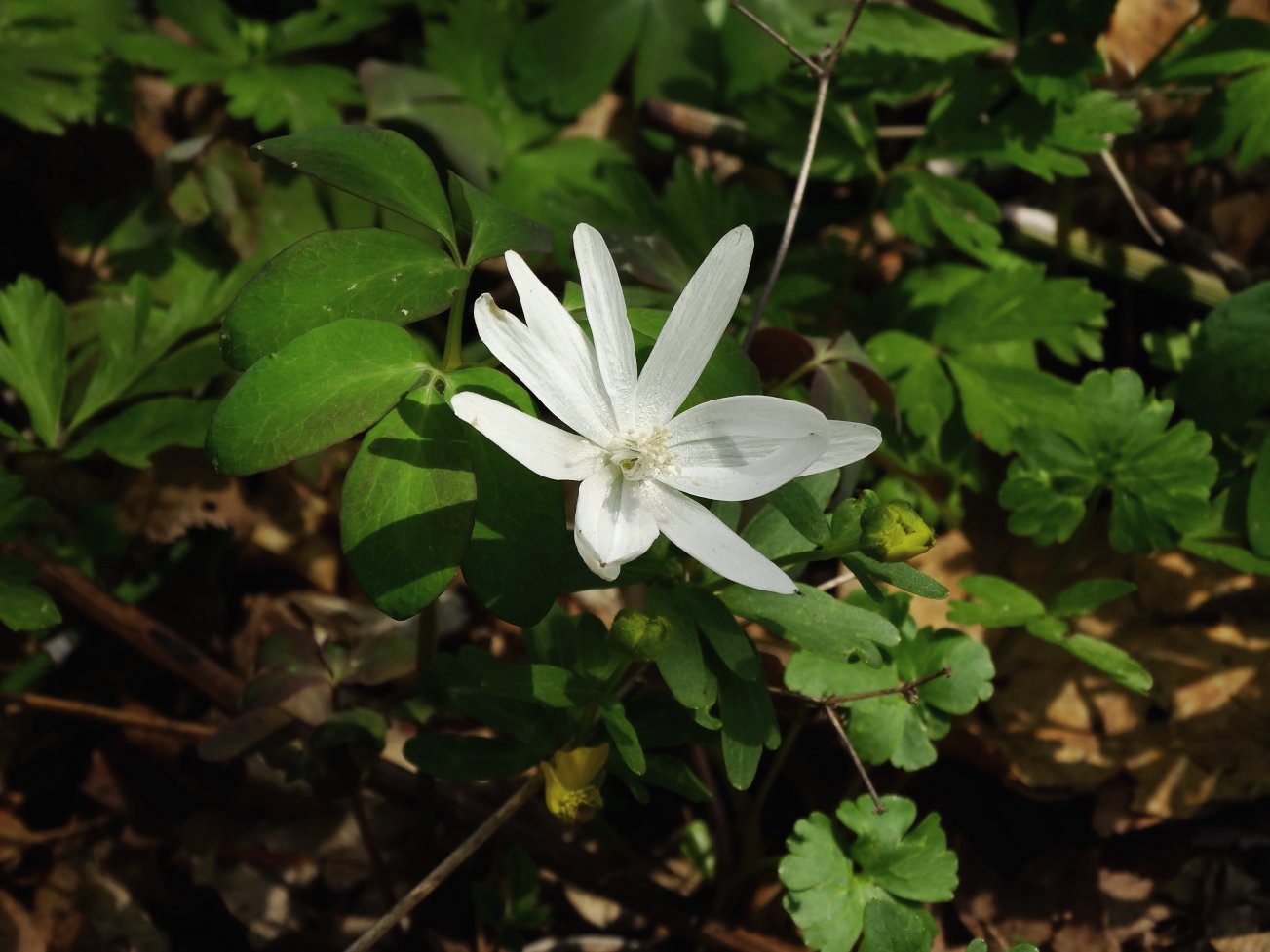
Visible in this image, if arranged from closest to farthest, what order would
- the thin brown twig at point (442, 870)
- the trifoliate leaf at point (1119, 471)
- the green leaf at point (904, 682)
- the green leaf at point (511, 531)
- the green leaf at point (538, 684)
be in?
the green leaf at point (511, 531) → the green leaf at point (538, 684) → the thin brown twig at point (442, 870) → the green leaf at point (904, 682) → the trifoliate leaf at point (1119, 471)

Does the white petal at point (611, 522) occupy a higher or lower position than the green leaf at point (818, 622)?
higher

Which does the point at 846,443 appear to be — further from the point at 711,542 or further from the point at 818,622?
the point at 818,622

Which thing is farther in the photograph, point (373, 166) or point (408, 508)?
point (373, 166)

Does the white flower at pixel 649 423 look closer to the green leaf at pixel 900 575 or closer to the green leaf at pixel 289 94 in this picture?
the green leaf at pixel 900 575

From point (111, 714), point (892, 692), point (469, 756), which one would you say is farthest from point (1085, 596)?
point (111, 714)

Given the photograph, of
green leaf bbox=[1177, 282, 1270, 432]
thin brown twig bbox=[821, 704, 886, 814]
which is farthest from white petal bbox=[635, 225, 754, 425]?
green leaf bbox=[1177, 282, 1270, 432]

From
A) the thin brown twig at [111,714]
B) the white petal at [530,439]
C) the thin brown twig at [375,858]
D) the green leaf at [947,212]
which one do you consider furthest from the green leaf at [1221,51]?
the thin brown twig at [111,714]

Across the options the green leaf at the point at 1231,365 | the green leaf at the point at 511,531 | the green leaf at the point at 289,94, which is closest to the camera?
the green leaf at the point at 511,531
